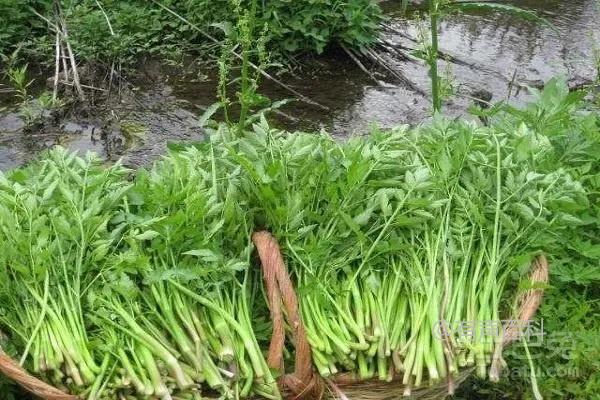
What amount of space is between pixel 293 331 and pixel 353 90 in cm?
339

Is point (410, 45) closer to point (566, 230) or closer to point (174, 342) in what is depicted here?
point (566, 230)

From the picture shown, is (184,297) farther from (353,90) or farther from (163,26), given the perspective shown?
(163,26)

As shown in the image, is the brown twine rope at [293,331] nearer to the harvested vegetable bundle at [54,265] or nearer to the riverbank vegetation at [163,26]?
the harvested vegetable bundle at [54,265]

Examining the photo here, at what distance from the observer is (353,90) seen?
527 centimetres

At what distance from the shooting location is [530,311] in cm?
222

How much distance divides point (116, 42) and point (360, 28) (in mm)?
1689

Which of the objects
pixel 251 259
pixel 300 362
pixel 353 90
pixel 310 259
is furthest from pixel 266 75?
pixel 300 362

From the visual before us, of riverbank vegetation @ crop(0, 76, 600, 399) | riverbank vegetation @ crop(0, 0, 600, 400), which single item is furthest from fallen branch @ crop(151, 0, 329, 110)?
riverbank vegetation @ crop(0, 76, 600, 399)

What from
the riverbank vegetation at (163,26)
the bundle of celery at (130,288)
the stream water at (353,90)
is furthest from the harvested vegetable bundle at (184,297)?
the riverbank vegetation at (163,26)

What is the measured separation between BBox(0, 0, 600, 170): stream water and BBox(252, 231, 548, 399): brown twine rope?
7.20 ft

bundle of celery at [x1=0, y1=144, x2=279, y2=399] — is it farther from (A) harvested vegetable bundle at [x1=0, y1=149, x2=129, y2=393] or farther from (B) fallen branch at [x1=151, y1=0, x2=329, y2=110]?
(B) fallen branch at [x1=151, y1=0, x2=329, y2=110]

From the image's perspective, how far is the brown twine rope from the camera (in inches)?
80.8

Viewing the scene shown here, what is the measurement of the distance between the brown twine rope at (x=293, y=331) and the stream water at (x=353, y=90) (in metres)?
2.20

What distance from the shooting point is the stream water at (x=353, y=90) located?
4.57m
